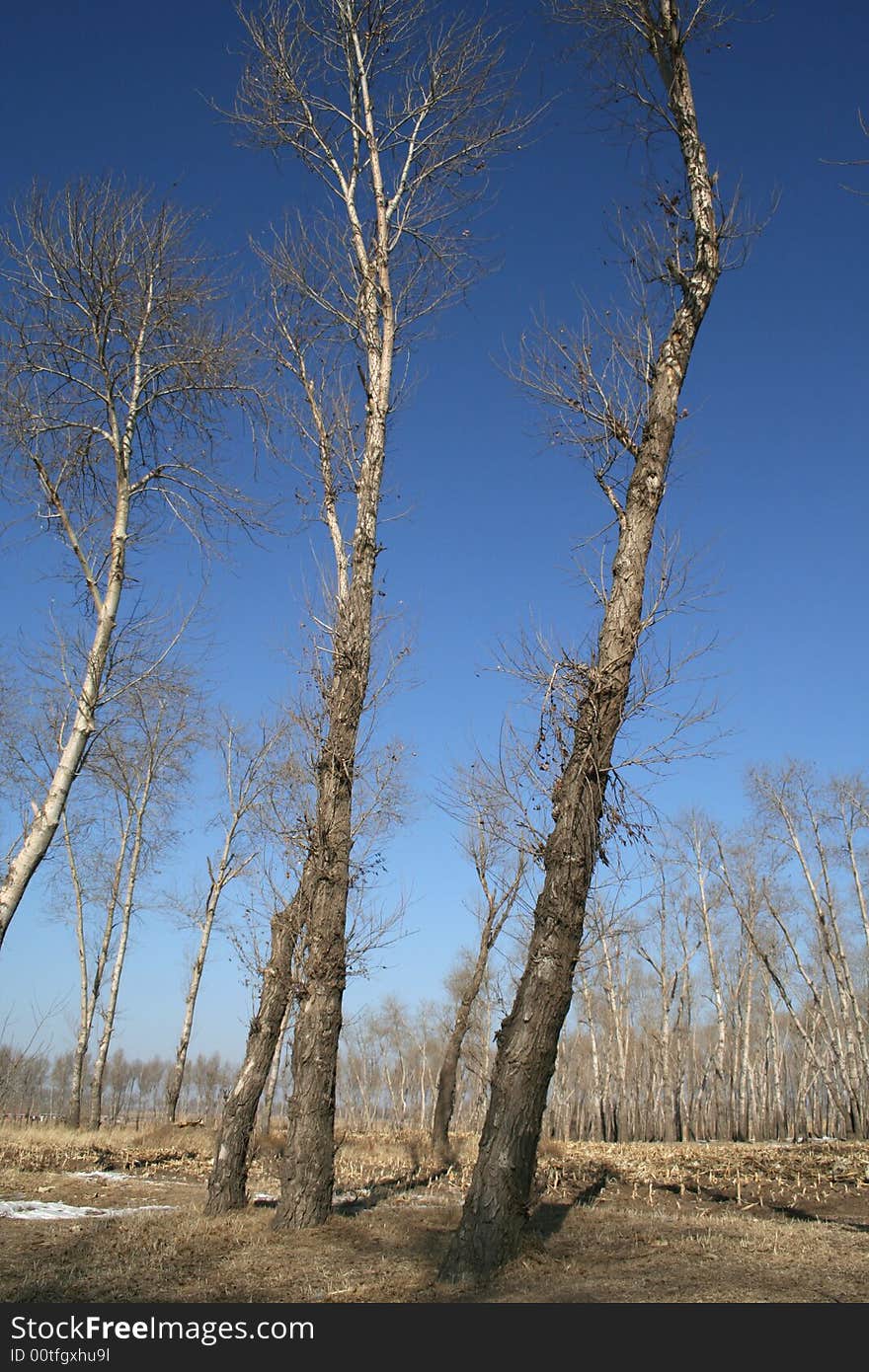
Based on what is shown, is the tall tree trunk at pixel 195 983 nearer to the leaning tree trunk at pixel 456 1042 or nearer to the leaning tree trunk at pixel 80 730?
the leaning tree trunk at pixel 456 1042

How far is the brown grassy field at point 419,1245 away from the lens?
4.60 m

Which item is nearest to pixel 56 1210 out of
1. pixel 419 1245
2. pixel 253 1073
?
pixel 253 1073

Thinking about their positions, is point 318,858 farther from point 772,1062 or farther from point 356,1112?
point 356,1112

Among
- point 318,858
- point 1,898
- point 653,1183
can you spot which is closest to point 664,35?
point 318,858

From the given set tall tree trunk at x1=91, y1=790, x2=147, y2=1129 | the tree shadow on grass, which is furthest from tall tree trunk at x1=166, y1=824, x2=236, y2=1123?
the tree shadow on grass

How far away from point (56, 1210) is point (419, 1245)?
4.17m

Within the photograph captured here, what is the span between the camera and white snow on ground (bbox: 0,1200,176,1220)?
24.5 feet

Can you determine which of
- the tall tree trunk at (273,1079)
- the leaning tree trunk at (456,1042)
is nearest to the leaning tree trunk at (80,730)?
the tall tree trunk at (273,1079)

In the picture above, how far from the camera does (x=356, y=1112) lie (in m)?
86.0

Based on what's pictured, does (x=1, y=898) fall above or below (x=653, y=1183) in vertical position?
above

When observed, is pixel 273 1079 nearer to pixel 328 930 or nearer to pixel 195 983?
pixel 195 983

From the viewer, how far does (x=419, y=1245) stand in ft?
19.4

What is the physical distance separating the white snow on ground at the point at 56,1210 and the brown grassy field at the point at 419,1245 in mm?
140

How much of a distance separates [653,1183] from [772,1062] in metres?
30.1
